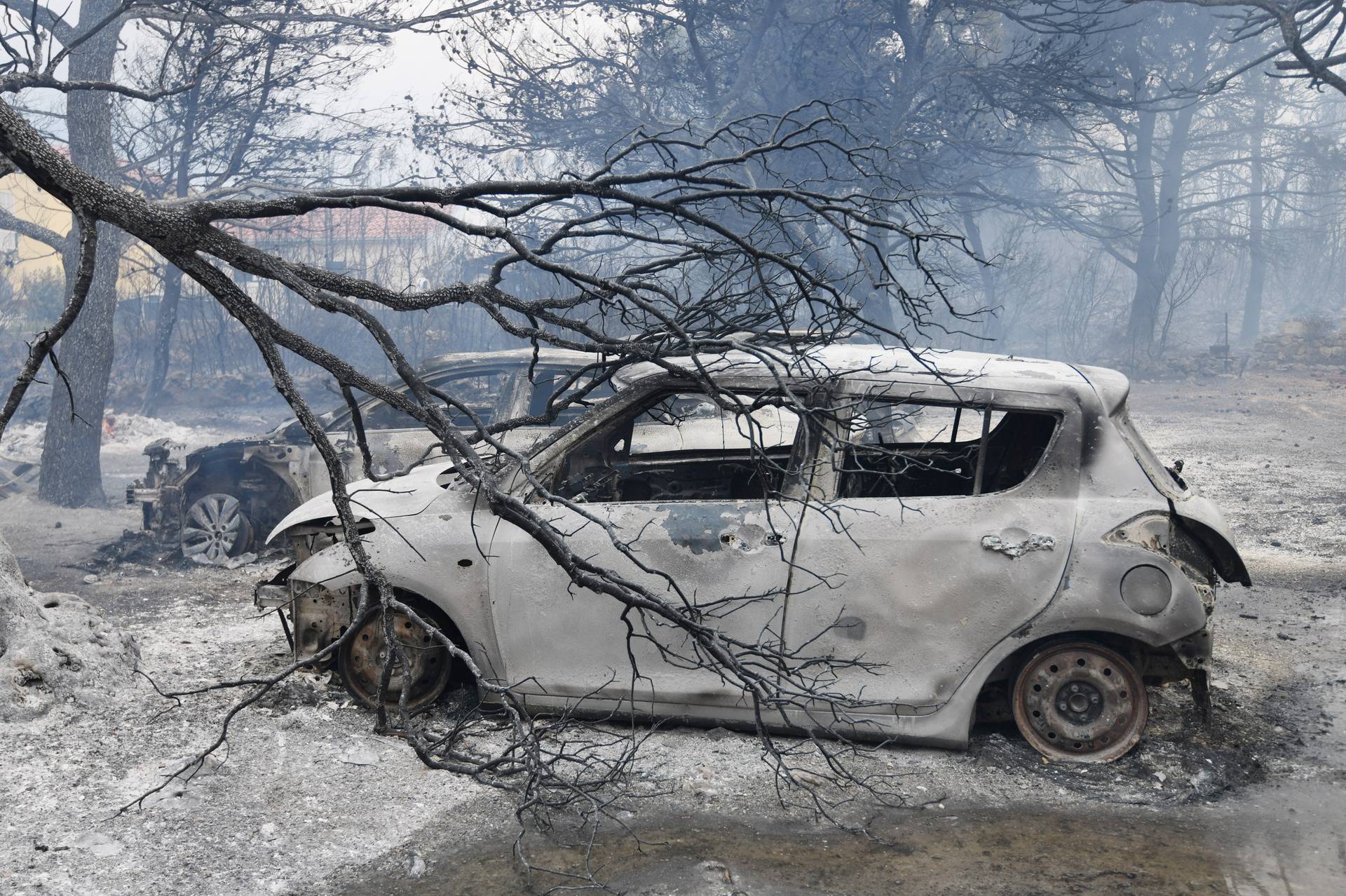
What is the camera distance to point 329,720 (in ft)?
15.4

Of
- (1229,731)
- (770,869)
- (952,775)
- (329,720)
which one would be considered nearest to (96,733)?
(329,720)

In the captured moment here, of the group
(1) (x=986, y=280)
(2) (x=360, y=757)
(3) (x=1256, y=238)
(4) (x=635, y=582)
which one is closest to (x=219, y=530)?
(2) (x=360, y=757)

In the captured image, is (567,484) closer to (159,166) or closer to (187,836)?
(187,836)

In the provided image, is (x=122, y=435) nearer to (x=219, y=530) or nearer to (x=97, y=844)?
(x=219, y=530)

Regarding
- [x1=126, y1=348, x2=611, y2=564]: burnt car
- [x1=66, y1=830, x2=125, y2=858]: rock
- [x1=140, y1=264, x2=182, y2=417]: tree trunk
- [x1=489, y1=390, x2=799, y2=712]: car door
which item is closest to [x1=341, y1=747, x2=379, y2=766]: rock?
[x1=489, y1=390, x2=799, y2=712]: car door

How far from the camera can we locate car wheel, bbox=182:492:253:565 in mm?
9047

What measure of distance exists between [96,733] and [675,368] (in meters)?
3.08

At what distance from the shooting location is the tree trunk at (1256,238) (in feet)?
108

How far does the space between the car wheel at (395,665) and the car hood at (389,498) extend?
1.53 feet

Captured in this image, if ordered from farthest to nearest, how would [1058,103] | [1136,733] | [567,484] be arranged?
[1058,103] → [567,484] → [1136,733]

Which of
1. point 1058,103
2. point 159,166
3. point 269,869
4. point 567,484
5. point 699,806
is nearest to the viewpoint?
point 269,869

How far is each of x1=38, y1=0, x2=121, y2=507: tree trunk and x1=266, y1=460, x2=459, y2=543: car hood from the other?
8862mm

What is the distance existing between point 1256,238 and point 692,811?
35.8 metres

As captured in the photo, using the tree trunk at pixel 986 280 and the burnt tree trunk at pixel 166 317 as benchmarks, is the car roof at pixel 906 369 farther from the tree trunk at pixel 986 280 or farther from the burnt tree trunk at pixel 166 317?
the tree trunk at pixel 986 280
